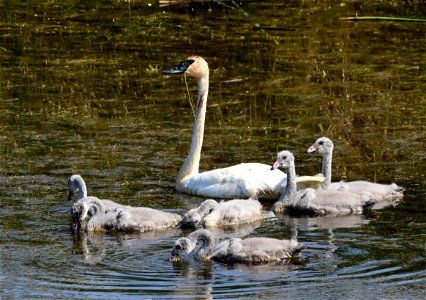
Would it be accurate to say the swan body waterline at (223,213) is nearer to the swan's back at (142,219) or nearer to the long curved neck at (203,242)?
the swan's back at (142,219)

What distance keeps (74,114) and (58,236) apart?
14.5ft

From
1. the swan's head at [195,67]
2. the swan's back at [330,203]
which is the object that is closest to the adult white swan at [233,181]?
the swan's back at [330,203]

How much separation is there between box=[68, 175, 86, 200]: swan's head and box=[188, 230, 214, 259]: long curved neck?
162 cm

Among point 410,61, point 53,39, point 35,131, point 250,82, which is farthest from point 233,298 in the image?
point 53,39

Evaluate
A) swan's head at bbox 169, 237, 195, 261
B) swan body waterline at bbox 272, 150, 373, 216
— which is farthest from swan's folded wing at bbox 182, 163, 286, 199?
swan's head at bbox 169, 237, 195, 261

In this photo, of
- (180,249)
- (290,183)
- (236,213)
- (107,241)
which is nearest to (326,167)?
(290,183)

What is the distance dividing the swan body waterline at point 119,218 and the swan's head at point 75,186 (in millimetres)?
341

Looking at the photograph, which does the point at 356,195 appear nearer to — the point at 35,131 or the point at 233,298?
the point at 233,298

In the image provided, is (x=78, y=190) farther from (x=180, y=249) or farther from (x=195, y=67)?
(x=195, y=67)

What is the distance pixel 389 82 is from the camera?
1595 centimetres

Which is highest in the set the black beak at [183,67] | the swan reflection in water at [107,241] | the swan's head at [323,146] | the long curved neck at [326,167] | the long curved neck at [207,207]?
the black beak at [183,67]

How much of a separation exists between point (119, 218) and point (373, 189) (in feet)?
7.62

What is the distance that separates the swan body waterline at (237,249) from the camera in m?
9.23

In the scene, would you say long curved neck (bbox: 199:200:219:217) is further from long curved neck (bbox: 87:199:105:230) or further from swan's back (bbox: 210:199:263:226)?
long curved neck (bbox: 87:199:105:230)
